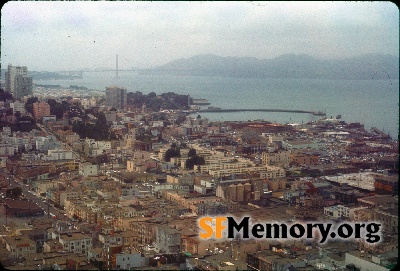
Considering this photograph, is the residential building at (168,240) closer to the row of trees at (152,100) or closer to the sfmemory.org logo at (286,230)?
the sfmemory.org logo at (286,230)

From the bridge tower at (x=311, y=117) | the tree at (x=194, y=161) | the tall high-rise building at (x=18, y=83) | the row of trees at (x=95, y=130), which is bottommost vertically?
the tree at (x=194, y=161)

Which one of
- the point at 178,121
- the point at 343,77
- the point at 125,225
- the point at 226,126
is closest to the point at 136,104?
the point at 178,121

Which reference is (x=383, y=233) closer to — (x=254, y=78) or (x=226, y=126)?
(x=226, y=126)

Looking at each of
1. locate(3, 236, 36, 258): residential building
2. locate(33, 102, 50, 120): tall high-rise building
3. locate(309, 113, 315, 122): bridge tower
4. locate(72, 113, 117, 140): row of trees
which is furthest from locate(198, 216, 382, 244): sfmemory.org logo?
locate(309, 113, 315, 122): bridge tower

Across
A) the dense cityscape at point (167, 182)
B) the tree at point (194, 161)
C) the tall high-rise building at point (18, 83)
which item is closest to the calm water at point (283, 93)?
the tall high-rise building at point (18, 83)

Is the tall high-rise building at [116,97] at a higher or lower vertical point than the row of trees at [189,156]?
higher

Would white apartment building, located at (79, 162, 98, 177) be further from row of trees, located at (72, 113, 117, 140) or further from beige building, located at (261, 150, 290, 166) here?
beige building, located at (261, 150, 290, 166)
